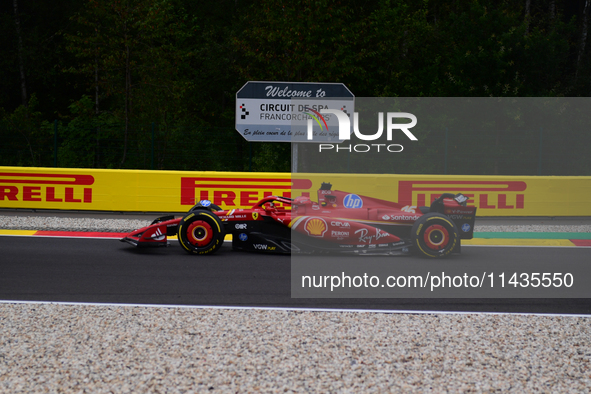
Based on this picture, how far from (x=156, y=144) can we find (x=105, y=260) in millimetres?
9914

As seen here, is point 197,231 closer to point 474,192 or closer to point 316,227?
point 316,227

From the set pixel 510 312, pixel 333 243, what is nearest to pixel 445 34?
pixel 333 243

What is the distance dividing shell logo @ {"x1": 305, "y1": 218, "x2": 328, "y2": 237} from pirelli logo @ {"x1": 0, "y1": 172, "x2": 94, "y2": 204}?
246 inches

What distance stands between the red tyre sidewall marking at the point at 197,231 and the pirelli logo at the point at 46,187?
5.02 m

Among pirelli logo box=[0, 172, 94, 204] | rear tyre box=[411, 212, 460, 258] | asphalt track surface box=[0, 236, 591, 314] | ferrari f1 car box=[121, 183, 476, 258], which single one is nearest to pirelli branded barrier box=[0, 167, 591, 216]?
pirelli logo box=[0, 172, 94, 204]

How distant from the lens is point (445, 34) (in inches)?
1096

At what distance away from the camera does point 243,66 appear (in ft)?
81.6

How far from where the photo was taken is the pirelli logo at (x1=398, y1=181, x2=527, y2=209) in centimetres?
1359

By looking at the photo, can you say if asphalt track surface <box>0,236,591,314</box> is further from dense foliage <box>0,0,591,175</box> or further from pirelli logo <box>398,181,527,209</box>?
dense foliage <box>0,0,591,175</box>

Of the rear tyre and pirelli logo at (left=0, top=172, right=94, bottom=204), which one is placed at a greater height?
pirelli logo at (left=0, top=172, right=94, bottom=204)

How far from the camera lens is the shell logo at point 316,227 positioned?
9.15 metres

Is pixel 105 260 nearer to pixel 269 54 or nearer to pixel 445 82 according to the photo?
pixel 269 54

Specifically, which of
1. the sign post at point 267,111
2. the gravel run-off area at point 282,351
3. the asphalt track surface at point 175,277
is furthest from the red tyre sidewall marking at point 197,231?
the sign post at point 267,111

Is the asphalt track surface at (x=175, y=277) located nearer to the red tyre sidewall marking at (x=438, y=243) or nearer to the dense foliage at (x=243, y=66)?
the red tyre sidewall marking at (x=438, y=243)
